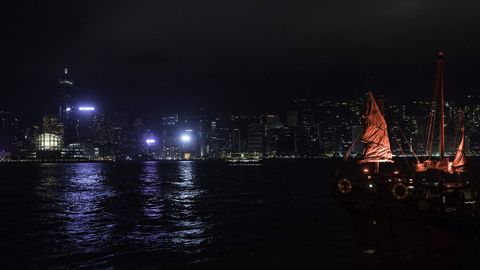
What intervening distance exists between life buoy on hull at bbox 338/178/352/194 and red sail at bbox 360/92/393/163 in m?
8.30

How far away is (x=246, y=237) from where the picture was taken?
3303 cm

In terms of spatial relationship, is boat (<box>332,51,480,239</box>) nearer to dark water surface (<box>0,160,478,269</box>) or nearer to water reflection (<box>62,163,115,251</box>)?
dark water surface (<box>0,160,478,269</box>)

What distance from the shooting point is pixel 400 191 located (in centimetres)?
3158

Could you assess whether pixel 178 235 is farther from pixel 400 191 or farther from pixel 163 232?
pixel 400 191

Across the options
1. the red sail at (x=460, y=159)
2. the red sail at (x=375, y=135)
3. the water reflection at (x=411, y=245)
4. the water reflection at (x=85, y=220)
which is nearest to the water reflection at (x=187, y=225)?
the water reflection at (x=85, y=220)

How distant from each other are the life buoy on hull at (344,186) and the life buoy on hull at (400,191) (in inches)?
156

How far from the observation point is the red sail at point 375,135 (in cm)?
4325

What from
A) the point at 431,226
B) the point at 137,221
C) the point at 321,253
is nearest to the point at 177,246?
the point at 321,253

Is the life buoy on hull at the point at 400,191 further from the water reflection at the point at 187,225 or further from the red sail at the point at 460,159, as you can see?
the water reflection at the point at 187,225

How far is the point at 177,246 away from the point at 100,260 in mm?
5089

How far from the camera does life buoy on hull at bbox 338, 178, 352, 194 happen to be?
3534cm

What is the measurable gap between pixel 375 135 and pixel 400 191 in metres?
12.6

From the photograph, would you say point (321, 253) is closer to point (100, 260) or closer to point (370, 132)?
point (100, 260)

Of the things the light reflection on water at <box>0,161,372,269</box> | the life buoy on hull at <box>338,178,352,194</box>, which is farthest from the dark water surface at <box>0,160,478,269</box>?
the life buoy on hull at <box>338,178,352,194</box>
